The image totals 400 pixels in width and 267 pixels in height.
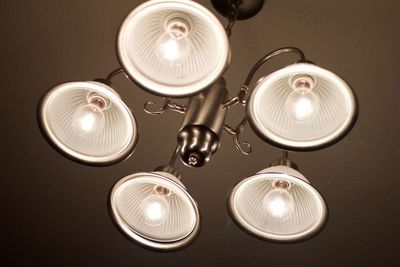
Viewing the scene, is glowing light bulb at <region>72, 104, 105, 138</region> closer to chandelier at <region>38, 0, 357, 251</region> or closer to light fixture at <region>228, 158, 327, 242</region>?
chandelier at <region>38, 0, 357, 251</region>

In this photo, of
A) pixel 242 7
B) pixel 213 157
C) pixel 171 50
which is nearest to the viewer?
pixel 171 50

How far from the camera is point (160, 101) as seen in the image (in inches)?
52.6

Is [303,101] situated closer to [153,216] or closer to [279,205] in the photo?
[279,205]

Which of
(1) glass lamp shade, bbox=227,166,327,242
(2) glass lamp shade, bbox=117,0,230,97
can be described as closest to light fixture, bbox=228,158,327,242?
(1) glass lamp shade, bbox=227,166,327,242

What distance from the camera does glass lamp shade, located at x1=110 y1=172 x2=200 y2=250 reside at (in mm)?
953

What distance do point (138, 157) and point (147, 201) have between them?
491mm

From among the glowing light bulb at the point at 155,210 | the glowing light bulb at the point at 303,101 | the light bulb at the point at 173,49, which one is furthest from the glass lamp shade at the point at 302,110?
the glowing light bulb at the point at 155,210

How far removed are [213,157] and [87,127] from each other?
0.52 m

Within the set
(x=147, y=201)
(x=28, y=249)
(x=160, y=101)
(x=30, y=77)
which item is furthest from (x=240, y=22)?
(x=28, y=249)

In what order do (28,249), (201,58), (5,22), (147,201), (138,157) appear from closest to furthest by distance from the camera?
(201,58), (147,201), (5,22), (138,157), (28,249)

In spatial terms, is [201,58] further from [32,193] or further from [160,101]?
[32,193]

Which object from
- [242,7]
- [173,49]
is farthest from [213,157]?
[173,49]

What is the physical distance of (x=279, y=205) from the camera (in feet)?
3.17

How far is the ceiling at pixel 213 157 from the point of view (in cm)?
117
